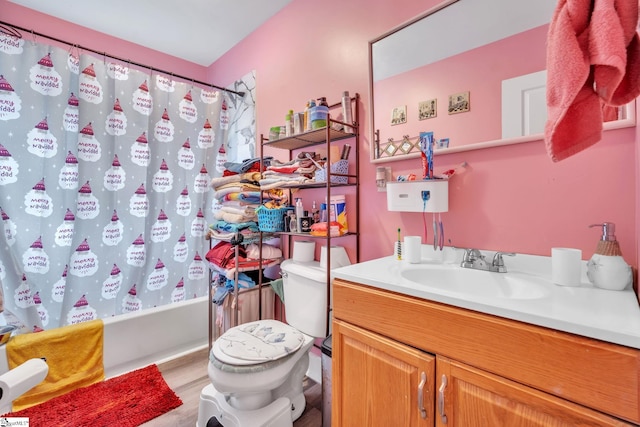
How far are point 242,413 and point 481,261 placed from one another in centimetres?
120

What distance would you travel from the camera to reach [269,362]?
121cm

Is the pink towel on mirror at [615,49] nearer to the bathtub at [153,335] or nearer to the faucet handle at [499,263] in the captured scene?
the faucet handle at [499,263]

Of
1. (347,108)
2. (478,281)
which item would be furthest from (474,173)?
(347,108)

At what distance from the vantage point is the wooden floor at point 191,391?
1439mm

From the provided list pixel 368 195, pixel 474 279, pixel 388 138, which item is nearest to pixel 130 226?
pixel 368 195

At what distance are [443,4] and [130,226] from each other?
7.48ft

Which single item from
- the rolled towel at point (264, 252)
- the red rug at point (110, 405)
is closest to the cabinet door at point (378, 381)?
the rolled towel at point (264, 252)

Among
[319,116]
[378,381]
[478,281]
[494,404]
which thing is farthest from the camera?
[319,116]

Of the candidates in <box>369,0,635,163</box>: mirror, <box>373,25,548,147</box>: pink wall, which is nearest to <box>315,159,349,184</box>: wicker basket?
<box>369,0,635,163</box>: mirror

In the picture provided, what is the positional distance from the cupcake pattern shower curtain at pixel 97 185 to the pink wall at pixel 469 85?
62.1 inches

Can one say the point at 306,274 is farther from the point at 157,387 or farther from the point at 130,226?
the point at 130,226

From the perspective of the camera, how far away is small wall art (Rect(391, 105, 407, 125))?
134 cm

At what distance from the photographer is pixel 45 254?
1.74m

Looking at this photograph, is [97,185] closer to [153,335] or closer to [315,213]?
[153,335]
